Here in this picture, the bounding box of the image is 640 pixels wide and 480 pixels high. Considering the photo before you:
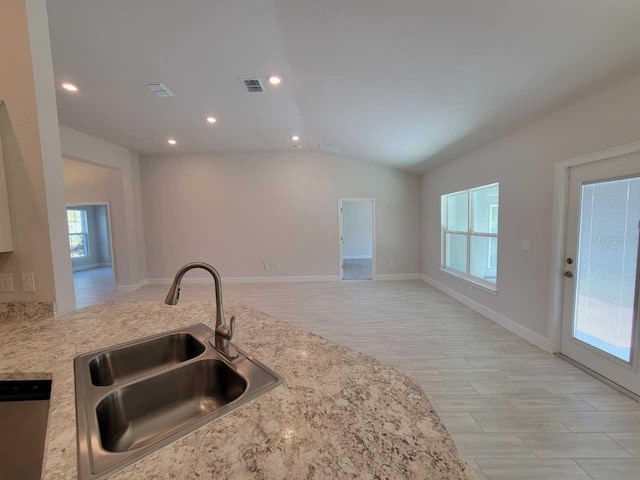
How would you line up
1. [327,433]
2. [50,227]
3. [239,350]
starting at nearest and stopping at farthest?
[327,433] → [239,350] → [50,227]

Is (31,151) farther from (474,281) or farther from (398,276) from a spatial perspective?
(398,276)

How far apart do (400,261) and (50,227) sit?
19.4ft

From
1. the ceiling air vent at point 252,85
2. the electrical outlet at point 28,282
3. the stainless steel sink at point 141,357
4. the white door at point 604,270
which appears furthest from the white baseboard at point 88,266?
the white door at point 604,270

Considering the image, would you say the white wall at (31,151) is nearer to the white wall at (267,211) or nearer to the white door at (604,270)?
the white door at (604,270)

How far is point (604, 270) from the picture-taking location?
92.0 inches

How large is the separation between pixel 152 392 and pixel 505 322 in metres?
3.87

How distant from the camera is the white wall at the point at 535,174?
2135mm

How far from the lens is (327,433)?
0.68 metres

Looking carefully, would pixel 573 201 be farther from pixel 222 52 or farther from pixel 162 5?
pixel 162 5

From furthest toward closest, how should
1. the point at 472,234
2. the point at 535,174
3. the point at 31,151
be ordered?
the point at 472,234
the point at 535,174
the point at 31,151

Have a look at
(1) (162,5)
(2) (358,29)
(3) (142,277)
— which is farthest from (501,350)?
(3) (142,277)

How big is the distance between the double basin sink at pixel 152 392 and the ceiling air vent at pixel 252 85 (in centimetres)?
287

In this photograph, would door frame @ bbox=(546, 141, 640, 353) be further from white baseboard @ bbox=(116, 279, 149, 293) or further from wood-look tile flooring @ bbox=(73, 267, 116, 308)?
white baseboard @ bbox=(116, 279, 149, 293)

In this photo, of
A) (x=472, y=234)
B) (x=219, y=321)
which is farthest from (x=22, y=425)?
(x=472, y=234)
